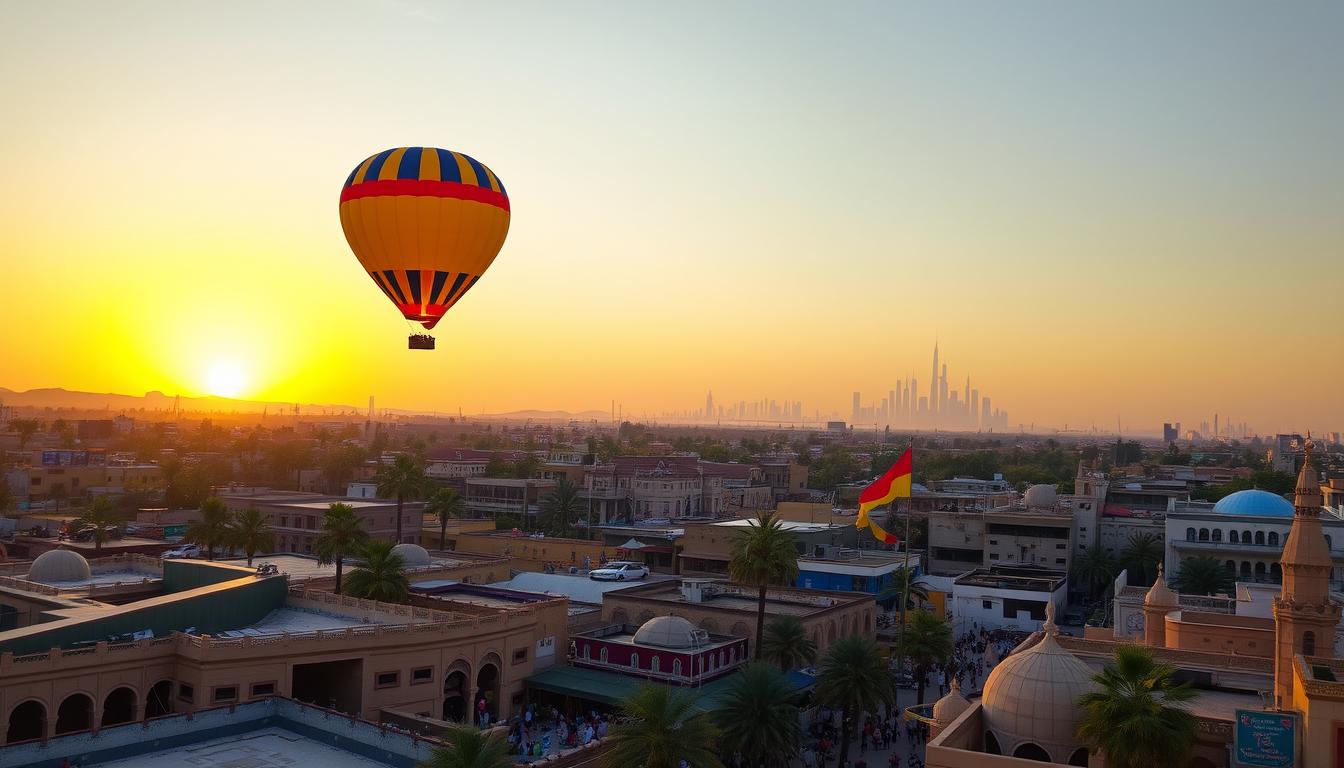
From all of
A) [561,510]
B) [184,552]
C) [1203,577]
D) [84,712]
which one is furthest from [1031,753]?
[561,510]

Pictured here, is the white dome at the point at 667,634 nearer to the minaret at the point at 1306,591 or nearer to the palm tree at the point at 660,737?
the palm tree at the point at 660,737

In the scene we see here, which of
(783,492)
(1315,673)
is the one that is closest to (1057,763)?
(1315,673)

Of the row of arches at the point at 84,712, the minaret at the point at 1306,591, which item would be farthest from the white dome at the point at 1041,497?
the row of arches at the point at 84,712

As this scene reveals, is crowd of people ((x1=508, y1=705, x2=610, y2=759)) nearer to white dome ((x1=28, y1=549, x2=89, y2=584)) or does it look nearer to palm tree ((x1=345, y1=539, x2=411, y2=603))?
palm tree ((x1=345, y1=539, x2=411, y2=603))

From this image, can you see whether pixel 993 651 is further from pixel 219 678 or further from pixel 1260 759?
pixel 219 678

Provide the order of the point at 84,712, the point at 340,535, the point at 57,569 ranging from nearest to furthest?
the point at 84,712 → the point at 57,569 → the point at 340,535

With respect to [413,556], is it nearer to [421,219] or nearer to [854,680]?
[421,219]
